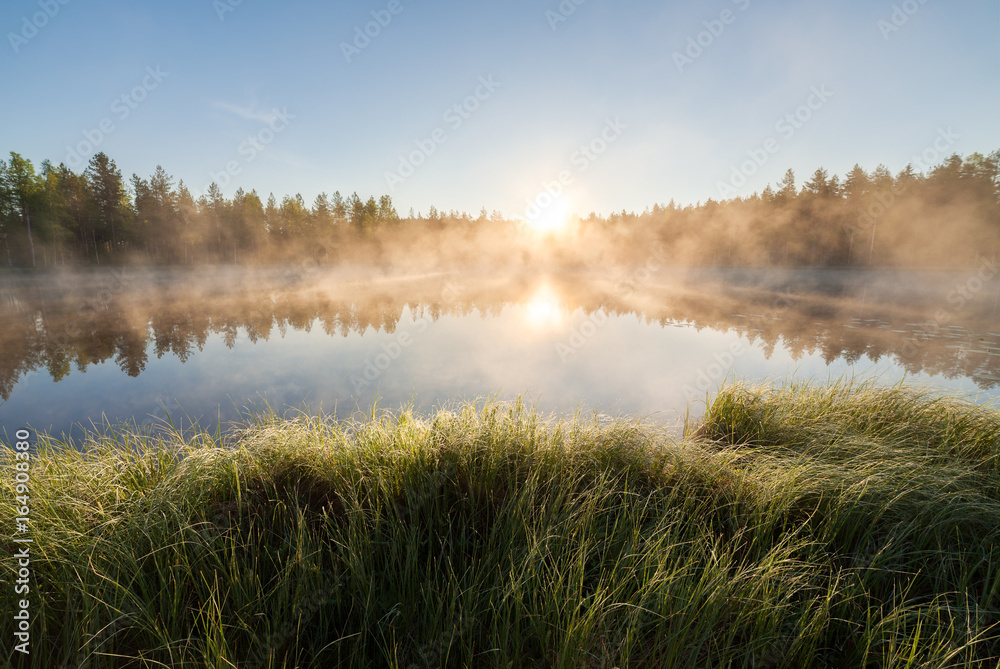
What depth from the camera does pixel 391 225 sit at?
56.0m

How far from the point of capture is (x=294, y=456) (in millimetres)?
2836

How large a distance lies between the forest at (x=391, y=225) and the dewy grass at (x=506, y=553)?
47440 mm

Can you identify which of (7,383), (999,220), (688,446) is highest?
(999,220)

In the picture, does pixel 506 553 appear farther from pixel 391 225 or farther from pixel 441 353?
pixel 391 225

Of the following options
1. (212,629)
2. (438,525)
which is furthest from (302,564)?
(438,525)

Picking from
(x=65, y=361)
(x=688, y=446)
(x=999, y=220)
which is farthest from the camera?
(x=999, y=220)

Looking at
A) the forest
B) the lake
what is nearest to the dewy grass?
the lake

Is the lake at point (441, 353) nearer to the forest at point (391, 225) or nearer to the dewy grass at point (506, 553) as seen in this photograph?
the dewy grass at point (506, 553)

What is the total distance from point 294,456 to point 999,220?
57.1 m

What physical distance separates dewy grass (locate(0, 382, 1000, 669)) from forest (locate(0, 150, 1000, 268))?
47.4m

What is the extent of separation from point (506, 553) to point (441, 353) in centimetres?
676

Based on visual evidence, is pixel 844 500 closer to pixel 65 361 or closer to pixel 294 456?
pixel 294 456

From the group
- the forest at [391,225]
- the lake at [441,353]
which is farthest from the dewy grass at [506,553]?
the forest at [391,225]

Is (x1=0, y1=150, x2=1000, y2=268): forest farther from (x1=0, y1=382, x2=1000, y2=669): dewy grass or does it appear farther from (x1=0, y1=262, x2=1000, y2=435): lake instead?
(x1=0, y1=382, x2=1000, y2=669): dewy grass
